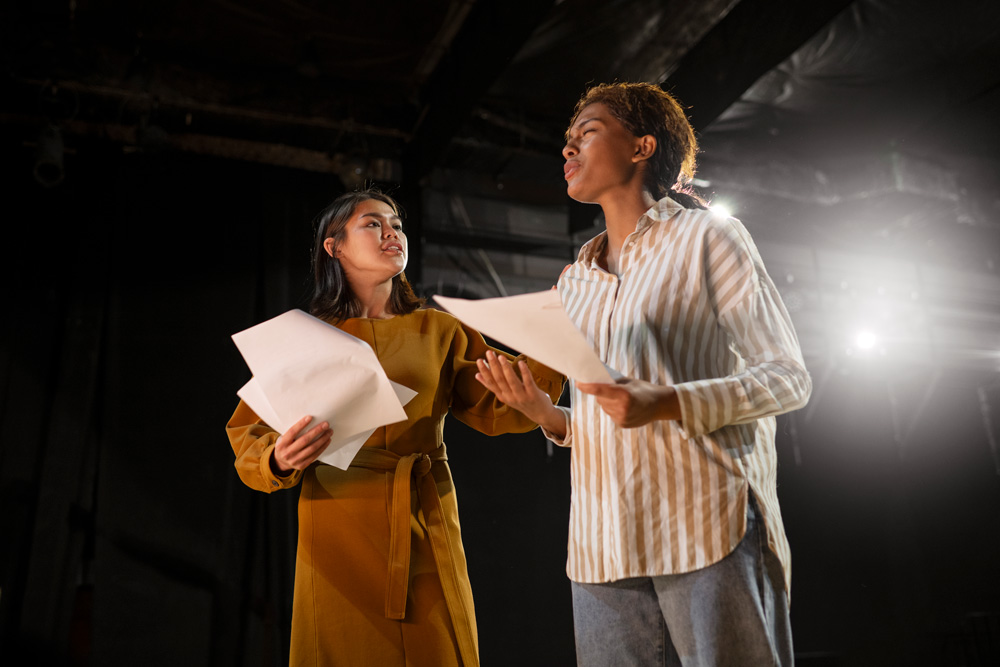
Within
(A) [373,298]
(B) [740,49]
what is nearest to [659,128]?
(A) [373,298]

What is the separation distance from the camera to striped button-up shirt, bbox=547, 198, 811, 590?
3.27ft

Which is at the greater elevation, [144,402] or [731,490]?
[144,402]

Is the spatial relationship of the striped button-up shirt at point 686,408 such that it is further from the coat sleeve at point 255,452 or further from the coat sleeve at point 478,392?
the coat sleeve at point 255,452

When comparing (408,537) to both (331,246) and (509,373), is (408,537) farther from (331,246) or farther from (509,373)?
(331,246)

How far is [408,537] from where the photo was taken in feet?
4.90

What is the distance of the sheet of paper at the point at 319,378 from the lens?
1.31 metres

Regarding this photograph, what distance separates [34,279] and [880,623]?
542 cm

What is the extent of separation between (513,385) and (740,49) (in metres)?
2.63

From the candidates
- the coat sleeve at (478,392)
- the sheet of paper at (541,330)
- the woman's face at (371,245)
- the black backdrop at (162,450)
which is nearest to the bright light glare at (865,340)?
the black backdrop at (162,450)

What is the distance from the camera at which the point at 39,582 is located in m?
3.14

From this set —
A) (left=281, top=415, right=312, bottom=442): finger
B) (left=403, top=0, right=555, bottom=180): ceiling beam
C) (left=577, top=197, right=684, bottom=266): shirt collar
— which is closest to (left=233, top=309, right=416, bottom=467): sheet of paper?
(left=281, top=415, right=312, bottom=442): finger

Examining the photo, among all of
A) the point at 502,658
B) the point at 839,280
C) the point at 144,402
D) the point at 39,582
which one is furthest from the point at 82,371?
the point at 839,280

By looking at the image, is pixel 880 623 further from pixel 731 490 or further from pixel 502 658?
pixel 731 490

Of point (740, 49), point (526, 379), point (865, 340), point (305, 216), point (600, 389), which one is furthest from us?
point (865, 340)
